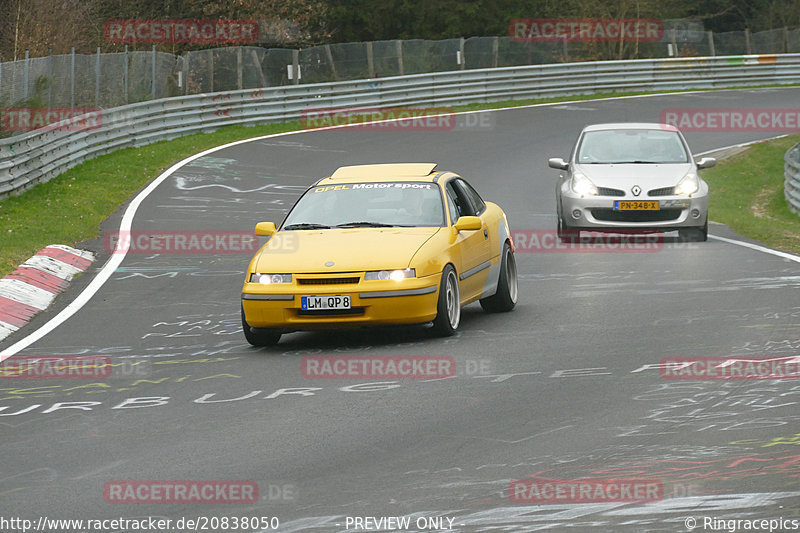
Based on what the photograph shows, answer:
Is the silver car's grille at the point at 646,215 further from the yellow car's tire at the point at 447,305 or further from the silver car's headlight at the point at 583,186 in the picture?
the yellow car's tire at the point at 447,305

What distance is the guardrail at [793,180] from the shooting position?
24.0 meters

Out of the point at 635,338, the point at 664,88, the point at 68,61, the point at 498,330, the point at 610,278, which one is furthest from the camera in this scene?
the point at 664,88

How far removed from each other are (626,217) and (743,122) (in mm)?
21705

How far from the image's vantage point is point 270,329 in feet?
35.9

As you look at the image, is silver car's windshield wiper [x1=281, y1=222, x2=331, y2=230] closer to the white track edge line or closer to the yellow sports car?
the yellow sports car

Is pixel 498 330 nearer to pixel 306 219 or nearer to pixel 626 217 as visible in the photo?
pixel 306 219

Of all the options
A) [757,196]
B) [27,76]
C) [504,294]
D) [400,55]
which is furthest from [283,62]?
[504,294]

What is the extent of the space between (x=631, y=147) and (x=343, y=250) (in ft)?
30.7

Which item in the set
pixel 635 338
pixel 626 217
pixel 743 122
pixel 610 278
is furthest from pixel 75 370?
pixel 743 122

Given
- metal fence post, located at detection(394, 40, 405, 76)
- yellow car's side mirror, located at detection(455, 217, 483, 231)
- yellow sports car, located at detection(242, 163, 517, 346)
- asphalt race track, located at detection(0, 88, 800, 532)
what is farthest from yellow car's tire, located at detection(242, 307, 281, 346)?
metal fence post, located at detection(394, 40, 405, 76)

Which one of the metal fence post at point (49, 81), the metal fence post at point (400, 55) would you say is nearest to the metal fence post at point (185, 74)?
the metal fence post at point (400, 55)

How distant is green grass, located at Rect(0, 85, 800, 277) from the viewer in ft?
60.4

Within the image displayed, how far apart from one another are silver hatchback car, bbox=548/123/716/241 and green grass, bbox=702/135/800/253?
1168mm

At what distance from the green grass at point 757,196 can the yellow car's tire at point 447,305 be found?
7061 mm
